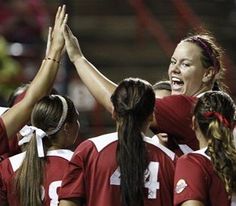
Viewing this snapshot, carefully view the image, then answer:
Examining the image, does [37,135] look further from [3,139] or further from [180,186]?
[180,186]

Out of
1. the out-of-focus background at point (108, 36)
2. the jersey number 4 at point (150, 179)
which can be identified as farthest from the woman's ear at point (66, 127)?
the out-of-focus background at point (108, 36)

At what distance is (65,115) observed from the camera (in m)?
4.49

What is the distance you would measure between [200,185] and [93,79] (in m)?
0.80

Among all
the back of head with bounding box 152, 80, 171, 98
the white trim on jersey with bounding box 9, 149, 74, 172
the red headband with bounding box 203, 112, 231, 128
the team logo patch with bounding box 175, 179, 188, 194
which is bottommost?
the team logo patch with bounding box 175, 179, 188, 194

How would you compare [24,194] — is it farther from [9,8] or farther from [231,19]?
[231,19]

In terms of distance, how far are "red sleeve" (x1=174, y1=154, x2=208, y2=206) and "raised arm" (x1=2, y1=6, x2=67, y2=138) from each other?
2.75 feet

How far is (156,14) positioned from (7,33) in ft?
7.32

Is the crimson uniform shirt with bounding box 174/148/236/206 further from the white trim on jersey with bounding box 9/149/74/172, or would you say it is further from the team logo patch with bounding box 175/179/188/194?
the white trim on jersey with bounding box 9/149/74/172

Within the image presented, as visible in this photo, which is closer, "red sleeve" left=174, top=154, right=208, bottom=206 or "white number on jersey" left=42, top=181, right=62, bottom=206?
"red sleeve" left=174, top=154, right=208, bottom=206

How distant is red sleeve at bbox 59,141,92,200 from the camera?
4090 millimetres

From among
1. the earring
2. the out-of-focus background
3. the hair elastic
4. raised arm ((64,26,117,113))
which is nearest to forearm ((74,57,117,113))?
raised arm ((64,26,117,113))

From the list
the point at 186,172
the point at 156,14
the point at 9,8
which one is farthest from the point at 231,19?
the point at 186,172

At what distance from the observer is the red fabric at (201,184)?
398 cm

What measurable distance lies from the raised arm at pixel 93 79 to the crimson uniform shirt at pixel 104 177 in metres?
0.30
